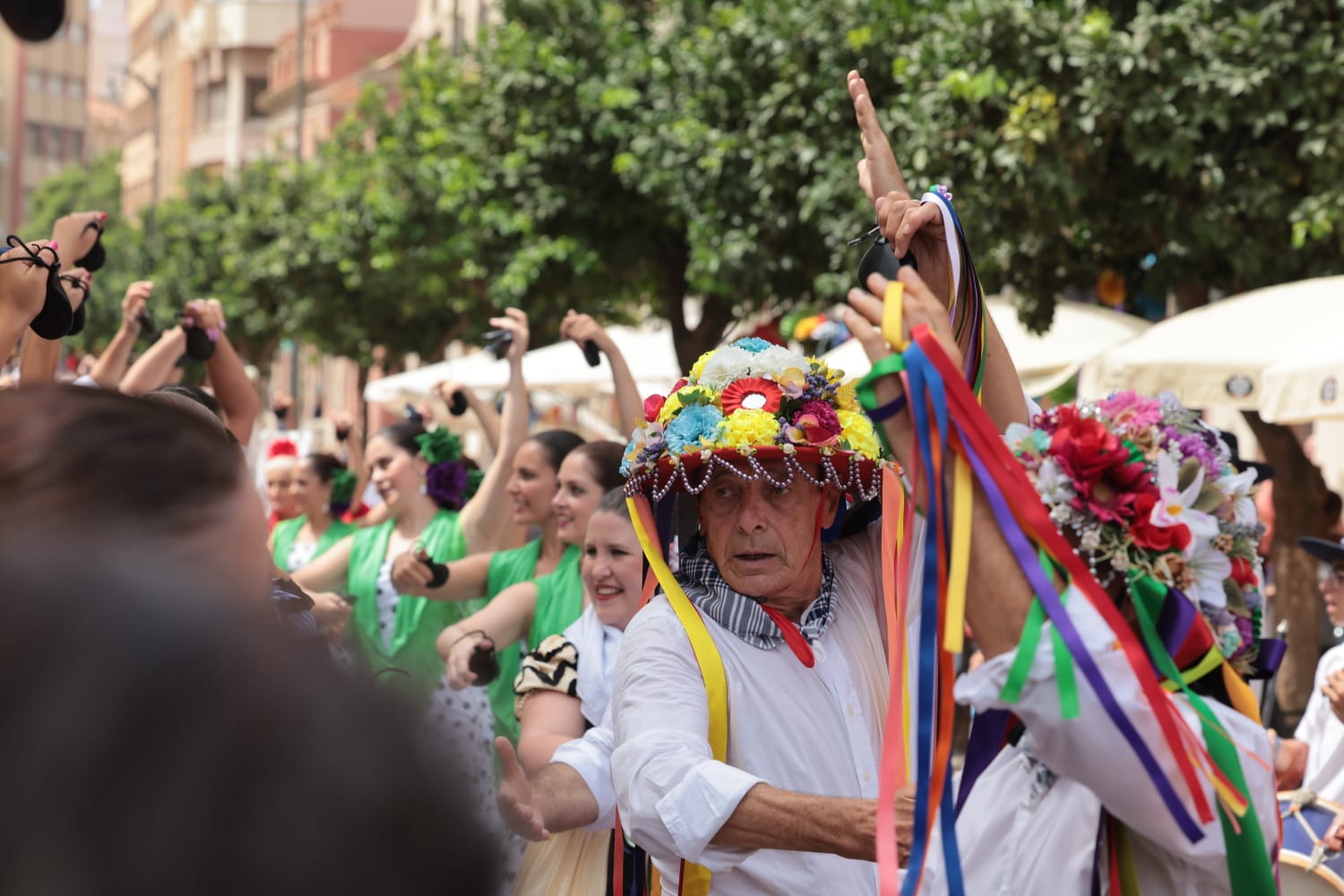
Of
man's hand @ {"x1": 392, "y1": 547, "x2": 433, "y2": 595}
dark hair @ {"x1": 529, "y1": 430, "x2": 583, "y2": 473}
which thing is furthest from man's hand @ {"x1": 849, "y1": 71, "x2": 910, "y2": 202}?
man's hand @ {"x1": 392, "y1": 547, "x2": 433, "y2": 595}

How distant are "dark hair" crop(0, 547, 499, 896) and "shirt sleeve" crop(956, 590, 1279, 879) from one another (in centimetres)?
103

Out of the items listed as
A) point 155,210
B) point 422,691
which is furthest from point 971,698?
point 155,210

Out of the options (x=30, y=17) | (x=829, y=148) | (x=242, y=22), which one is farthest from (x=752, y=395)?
(x=242, y=22)

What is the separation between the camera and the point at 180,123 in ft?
255

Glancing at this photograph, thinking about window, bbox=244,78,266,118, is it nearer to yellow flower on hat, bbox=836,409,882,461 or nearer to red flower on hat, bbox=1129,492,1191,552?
yellow flower on hat, bbox=836,409,882,461

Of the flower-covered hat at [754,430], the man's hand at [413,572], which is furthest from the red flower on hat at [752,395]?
the man's hand at [413,572]

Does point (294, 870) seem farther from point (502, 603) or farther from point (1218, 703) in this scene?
point (502, 603)

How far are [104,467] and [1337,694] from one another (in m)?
4.49

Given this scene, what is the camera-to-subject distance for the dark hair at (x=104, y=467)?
37.6 inches

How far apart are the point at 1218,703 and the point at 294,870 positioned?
1.48 metres

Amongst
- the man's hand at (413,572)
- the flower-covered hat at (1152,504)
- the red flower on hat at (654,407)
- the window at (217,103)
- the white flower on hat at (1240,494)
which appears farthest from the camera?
the window at (217,103)

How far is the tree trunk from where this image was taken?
8859 millimetres

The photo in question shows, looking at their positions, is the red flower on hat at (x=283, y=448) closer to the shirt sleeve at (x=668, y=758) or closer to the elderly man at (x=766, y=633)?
the elderly man at (x=766, y=633)

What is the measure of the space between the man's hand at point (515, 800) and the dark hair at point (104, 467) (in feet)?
5.20
